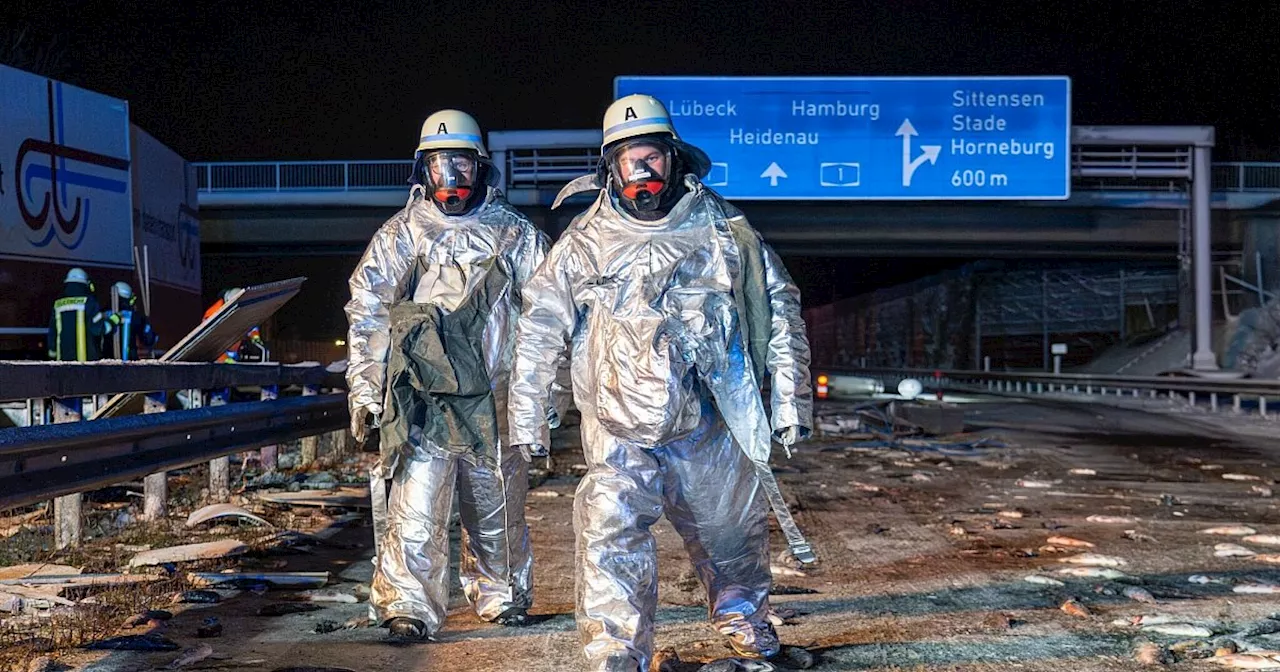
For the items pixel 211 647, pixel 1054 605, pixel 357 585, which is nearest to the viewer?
pixel 211 647

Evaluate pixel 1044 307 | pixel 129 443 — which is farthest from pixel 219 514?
pixel 1044 307

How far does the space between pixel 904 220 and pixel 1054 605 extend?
77.3 feet

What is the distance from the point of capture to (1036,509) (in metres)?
9.29

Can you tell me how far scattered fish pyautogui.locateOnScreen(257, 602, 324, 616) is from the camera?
564cm

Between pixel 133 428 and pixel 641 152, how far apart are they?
3.10m

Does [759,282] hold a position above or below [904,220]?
below

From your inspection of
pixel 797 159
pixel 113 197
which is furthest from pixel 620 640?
pixel 797 159

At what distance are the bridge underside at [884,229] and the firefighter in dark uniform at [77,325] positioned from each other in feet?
50.6

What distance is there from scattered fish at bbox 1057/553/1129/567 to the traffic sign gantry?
62.9 feet

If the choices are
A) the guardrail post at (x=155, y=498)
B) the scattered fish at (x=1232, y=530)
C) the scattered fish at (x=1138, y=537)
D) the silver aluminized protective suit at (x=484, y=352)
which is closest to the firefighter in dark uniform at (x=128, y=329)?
the guardrail post at (x=155, y=498)

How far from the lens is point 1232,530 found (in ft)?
26.3

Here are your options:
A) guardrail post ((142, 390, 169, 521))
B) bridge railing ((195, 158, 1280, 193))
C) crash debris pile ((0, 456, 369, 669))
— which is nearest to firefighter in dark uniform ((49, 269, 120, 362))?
crash debris pile ((0, 456, 369, 669))

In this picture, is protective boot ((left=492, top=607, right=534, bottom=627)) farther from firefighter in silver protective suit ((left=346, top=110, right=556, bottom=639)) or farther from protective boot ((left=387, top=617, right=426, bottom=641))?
protective boot ((left=387, top=617, right=426, bottom=641))

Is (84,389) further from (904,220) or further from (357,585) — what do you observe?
(904,220)
